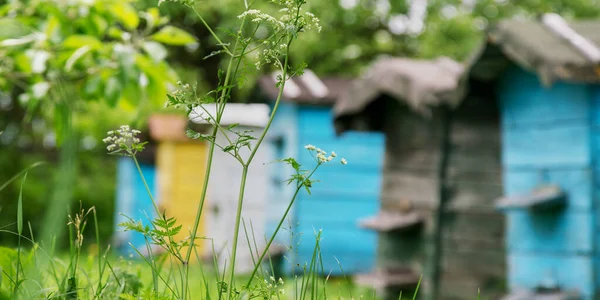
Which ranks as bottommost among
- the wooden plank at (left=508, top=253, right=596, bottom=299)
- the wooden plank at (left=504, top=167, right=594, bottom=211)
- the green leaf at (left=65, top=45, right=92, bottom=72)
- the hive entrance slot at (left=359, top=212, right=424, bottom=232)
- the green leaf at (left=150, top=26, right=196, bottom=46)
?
the wooden plank at (left=508, top=253, right=596, bottom=299)

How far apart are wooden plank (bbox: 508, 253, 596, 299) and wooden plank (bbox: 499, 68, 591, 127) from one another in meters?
0.81

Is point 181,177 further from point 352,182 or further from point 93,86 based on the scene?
point 93,86

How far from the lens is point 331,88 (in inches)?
345

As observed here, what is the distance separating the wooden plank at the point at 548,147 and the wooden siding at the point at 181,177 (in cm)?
682

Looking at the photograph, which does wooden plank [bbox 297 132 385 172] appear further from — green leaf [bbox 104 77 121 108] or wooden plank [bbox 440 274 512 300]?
green leaf [bbox 104 77 121 108]

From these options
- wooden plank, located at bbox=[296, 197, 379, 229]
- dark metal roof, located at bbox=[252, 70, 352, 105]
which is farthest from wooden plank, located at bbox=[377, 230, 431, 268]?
dark metal roof, located at bbox=[252, 70, 352, 105]

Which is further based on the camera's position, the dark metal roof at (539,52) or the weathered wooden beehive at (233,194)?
the weathered wooden beehive at (233,194)

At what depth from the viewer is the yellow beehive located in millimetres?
11180

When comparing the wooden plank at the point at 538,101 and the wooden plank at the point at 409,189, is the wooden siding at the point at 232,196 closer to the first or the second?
the wooden plank at the point at 409,189

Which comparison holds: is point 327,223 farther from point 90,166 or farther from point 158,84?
point 90,166

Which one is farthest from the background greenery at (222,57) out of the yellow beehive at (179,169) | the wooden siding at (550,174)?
the wooden siding at (550,174)

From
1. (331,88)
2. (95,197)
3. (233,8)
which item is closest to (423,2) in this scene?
(233,8)

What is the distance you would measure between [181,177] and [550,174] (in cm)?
742

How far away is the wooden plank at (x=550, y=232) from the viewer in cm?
427
